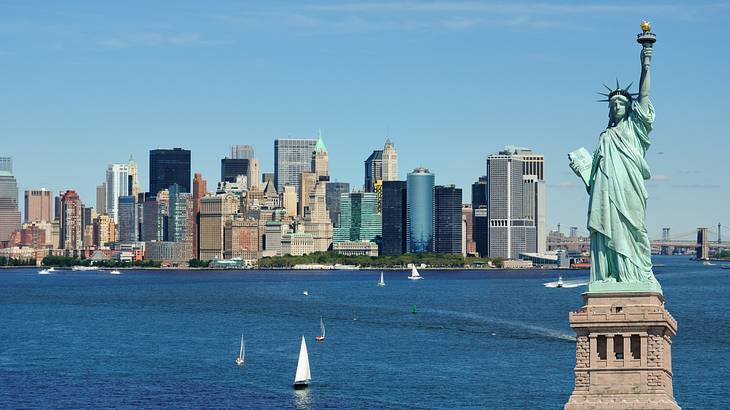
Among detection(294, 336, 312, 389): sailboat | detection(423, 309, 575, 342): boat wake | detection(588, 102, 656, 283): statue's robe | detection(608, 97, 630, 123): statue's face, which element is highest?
detection(608, 97, 630, 123): statue's face

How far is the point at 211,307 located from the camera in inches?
7623

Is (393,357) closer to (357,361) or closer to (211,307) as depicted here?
(357,361)

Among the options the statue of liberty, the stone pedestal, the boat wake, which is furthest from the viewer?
the boat wake

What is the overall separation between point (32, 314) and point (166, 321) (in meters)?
23.2

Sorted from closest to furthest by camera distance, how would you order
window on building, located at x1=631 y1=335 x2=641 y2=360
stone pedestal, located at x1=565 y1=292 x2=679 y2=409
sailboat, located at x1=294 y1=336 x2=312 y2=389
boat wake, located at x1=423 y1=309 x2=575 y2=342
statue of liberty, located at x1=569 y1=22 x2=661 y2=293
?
stone pedestal, located at x1=565 y1=292 x2=679 y2=409, window on building, located at x1=631 y1=335 x2=641 y2=360, statue of liberty, located at x1=569 y1=22 x2=661 y2=293, sailboat, located at x1=294 y1=336 x2=312 y2=389, boat wake, located at x1=423 y1=309 x2=575 y2=342

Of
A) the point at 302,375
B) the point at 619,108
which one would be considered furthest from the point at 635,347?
the point at 302,375

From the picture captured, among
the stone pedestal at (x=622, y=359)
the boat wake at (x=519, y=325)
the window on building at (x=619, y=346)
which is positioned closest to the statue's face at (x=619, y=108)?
the stone pedestal at (x=622, y=359)

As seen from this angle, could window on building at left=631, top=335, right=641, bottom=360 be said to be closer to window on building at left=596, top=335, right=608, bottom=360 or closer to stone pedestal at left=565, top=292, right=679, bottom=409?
stone pedestal at left=565, top=292, right=679, bottom=409

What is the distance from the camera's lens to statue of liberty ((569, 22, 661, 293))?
37.1 meters

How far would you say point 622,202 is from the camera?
37406mm

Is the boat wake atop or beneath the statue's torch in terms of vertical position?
beneath

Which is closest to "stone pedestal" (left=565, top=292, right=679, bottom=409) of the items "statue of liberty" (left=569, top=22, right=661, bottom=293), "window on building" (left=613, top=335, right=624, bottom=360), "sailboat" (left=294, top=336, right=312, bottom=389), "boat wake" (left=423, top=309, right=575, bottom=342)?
"window on building" (left=613, top=335, right=624, bottom=360)

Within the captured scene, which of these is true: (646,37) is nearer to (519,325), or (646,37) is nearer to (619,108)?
(619,108)

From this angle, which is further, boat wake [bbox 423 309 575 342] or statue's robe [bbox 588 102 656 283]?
boat wake [bbox 423 309 575 342]
